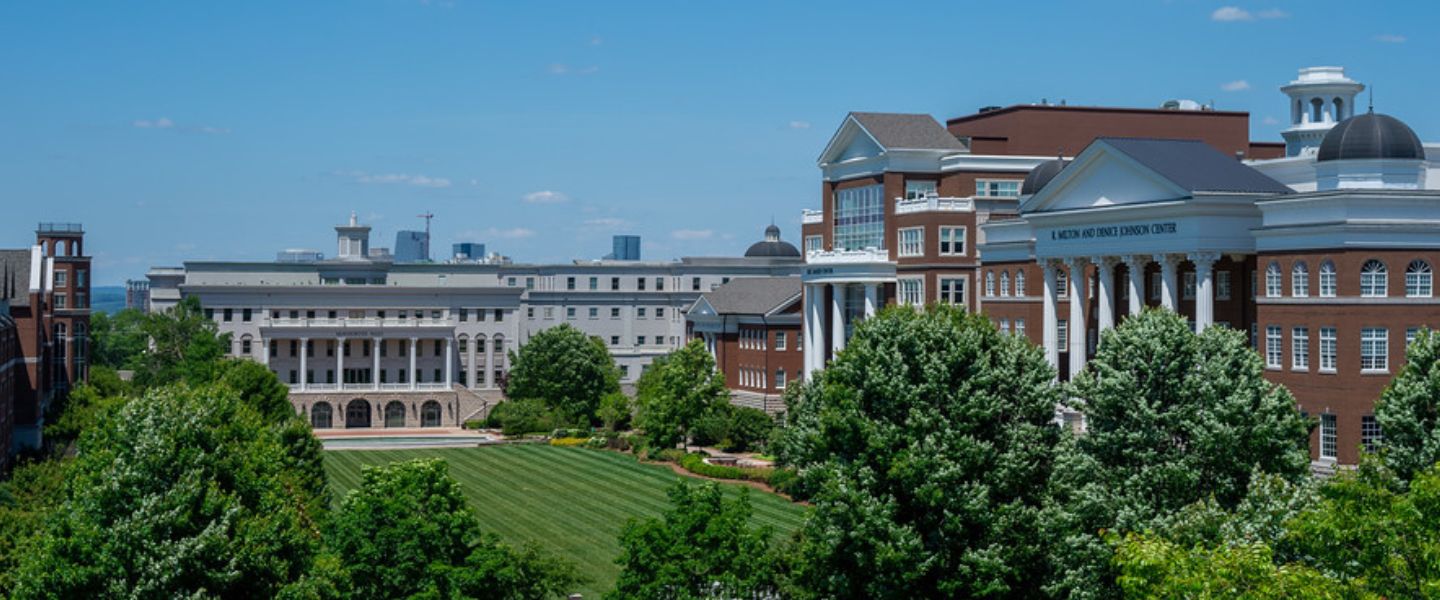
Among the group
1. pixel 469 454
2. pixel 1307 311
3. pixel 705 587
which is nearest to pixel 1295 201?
pixel 1307 311

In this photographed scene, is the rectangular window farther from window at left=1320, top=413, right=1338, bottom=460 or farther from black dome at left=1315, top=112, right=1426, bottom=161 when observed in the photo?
black dome at left=1315, top=112, right=1426, bottom=161

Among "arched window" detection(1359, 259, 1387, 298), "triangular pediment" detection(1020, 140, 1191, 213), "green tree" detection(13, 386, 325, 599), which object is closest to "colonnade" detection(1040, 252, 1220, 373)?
"triangular pediment" detection(1020, 140, 1191, 213)

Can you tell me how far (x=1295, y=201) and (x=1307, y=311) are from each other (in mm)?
4110

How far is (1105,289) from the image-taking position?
7344cm

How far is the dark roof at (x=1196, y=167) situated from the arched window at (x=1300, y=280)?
194 inches

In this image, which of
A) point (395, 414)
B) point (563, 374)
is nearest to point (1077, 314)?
point (563, 374)

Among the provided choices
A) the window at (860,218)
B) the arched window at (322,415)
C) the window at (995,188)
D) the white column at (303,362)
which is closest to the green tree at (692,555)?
the window at (995,188)

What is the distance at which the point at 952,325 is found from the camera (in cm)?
4612

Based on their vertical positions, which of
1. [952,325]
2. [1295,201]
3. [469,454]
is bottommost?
[469,454]

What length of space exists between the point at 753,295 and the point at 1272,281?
190 ft

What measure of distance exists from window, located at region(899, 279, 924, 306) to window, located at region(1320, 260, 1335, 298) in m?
33.3

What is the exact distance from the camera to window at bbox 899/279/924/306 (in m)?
92.5

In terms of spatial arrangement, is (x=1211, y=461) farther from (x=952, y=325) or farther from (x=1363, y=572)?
(x=1363, y=572)

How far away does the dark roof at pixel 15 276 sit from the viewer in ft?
295
